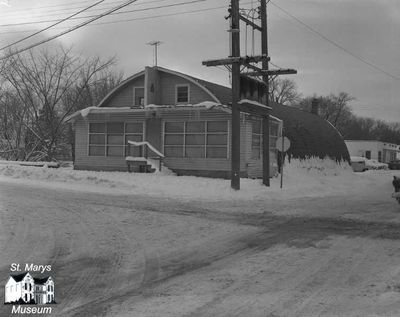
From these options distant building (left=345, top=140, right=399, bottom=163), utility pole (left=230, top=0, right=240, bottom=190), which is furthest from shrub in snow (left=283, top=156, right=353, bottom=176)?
distant building (left=345, top=140, right=399, bottom=163)

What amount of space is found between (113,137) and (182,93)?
4535 millimetres

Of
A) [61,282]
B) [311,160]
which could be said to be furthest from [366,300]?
[311,160]

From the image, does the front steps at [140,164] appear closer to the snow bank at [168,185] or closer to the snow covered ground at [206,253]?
the snow bank at [168,185]

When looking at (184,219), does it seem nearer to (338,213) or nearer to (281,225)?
(281,225)

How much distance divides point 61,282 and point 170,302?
5.37 ft

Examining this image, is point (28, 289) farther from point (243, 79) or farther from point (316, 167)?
point (316, 167)

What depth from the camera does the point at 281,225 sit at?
11.2 metres

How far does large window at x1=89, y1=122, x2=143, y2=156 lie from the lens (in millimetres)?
27312

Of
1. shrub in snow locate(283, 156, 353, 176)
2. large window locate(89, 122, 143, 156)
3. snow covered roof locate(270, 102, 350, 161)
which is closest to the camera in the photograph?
large window locate(89, 122, 143, 156)

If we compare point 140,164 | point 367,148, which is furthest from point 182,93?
point 367,148

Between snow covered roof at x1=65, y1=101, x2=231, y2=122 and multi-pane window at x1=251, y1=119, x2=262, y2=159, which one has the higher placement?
snow covered roof at x1=65, y1=101, x2=231, y2=122

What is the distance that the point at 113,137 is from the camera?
Answer: 27.9 m

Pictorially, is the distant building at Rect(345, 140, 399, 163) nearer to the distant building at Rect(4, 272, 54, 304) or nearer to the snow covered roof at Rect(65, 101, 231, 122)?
the snow covered roof at Rect(65, 101, 231, 122)

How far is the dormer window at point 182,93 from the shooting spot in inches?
1054
